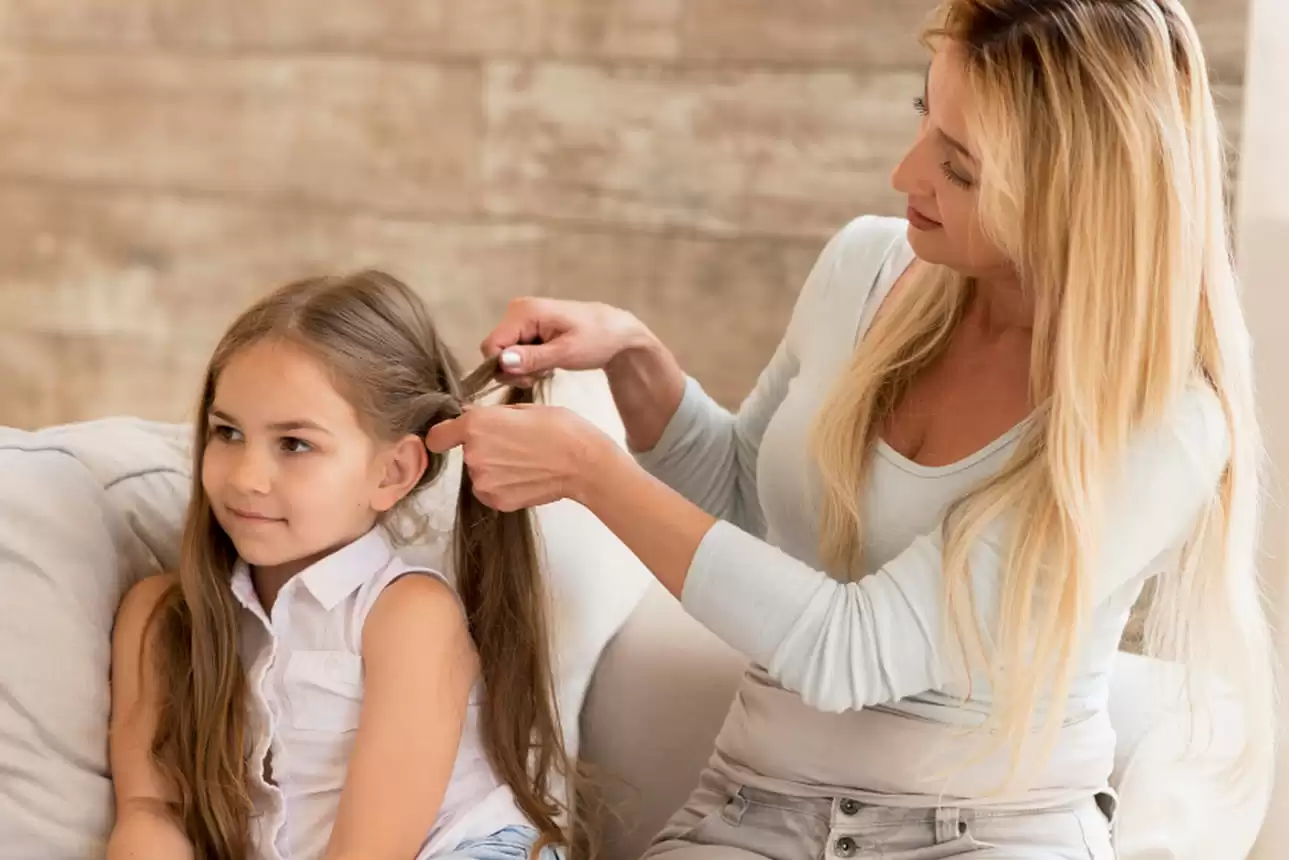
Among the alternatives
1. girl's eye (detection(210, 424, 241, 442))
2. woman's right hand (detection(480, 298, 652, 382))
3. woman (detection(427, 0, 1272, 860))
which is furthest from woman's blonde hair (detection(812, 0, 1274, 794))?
girl's eye (detection(210, 424, 241, 442))

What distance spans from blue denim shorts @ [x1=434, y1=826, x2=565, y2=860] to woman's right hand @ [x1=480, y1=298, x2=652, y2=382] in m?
0.41

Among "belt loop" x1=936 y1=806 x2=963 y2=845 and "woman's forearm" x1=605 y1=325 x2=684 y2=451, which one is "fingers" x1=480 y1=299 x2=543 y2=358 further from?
"belt loop" x1=936 y1=806 x2=963 y2=845

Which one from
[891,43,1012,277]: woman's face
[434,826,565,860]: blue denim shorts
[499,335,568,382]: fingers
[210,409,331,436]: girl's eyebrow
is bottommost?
[434,826,565,860]: blue denim shorts

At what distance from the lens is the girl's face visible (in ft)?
4.17

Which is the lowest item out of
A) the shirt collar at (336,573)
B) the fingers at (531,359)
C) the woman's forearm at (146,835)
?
the woman's forearm at (146,835)

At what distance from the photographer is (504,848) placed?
1.34 meters

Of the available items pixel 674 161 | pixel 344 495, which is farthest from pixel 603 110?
pixel 344 495

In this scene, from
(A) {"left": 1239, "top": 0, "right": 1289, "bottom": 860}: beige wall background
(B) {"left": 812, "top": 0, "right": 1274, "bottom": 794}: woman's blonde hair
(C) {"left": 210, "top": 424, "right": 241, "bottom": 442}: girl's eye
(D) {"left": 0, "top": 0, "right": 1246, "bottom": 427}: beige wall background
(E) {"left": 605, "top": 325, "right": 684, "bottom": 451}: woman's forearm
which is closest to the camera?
(B) {"left": 812, "top": 0, "right": 1274, "bottom": 794}: woman's blonde hair

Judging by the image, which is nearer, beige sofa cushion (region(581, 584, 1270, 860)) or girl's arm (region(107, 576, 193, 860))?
girl's arm (region(107, 576, 193, 860))

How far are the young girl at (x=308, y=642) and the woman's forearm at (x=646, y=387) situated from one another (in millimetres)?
257

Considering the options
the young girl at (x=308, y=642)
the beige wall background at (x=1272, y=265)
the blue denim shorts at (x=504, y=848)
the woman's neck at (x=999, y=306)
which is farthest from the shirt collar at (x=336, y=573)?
the beige wall background at (x=1272, y=265)

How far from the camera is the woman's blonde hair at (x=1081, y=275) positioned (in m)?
1.20

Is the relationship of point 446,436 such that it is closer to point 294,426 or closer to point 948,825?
point 294,426

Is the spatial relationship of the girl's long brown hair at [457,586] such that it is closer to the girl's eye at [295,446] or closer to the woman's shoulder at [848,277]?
the girl's eye at [295,446]
